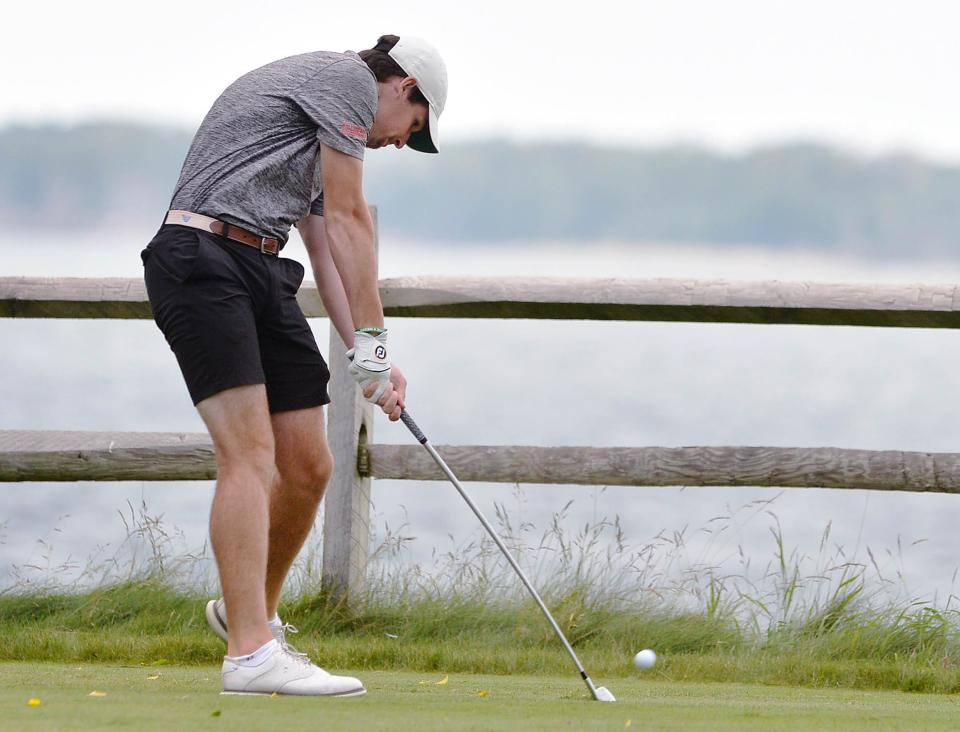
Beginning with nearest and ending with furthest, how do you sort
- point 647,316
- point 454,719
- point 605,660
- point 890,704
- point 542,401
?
point 454,719, point 890,704, point 605,660, point 647,316, point 542,401

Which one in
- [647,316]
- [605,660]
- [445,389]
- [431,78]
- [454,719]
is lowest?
[445,389]

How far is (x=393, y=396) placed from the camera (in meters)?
3.42

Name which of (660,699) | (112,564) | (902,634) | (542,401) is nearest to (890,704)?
(660,699)

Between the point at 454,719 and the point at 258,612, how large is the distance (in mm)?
630

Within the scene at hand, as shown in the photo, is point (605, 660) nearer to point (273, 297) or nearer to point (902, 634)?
point (902, 634)

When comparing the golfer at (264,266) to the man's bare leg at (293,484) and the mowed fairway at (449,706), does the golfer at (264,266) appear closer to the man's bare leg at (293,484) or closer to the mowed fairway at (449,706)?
the man's bare leg at (293,484)

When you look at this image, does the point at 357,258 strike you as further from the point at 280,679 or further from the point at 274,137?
the point at 280,679

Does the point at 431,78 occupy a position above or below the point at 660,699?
above

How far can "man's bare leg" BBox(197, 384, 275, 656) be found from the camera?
10.3 ft

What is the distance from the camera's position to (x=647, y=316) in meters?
4.57

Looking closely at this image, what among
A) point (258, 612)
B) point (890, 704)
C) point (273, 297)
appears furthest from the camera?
point (890, 704)

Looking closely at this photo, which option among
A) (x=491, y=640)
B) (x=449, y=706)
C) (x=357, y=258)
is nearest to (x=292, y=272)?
(x=357, y=258)

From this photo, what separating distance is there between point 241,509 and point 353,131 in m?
0.93

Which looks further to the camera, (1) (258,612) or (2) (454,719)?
(1) (258,612)
